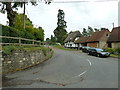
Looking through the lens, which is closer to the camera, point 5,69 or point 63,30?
point 5,69

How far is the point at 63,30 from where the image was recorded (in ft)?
259

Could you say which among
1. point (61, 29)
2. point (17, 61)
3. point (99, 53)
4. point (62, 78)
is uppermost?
point (61, 29)

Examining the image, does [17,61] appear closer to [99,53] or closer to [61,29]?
[99,53]

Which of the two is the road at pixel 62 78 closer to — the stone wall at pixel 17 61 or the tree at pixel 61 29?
the stone wall at pixel 17 61

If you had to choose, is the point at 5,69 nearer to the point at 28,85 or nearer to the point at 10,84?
the point at 10,84

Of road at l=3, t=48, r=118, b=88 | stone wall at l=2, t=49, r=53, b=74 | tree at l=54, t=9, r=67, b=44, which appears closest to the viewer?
road at l=3, t=48, r=118, b=88

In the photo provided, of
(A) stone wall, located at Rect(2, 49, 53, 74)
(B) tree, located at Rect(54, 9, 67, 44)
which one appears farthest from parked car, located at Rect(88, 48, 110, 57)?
(B) tree, located at Rect(54, 9, 67, 44)

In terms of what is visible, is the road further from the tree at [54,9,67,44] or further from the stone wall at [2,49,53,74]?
the tree at [54,9,67,44]

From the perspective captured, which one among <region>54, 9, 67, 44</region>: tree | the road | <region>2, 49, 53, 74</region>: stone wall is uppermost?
<region>54, 9, 67, 44</region>: tree

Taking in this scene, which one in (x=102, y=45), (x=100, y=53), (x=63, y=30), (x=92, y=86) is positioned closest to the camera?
(x=92, y=86)

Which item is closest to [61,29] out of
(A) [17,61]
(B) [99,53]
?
(B) [99,53]

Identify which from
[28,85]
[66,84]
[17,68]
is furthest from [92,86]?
[17,68]

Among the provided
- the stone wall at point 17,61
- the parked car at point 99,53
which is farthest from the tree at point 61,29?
the stone wall at point 17,61

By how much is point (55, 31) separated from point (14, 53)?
73.2 metres
